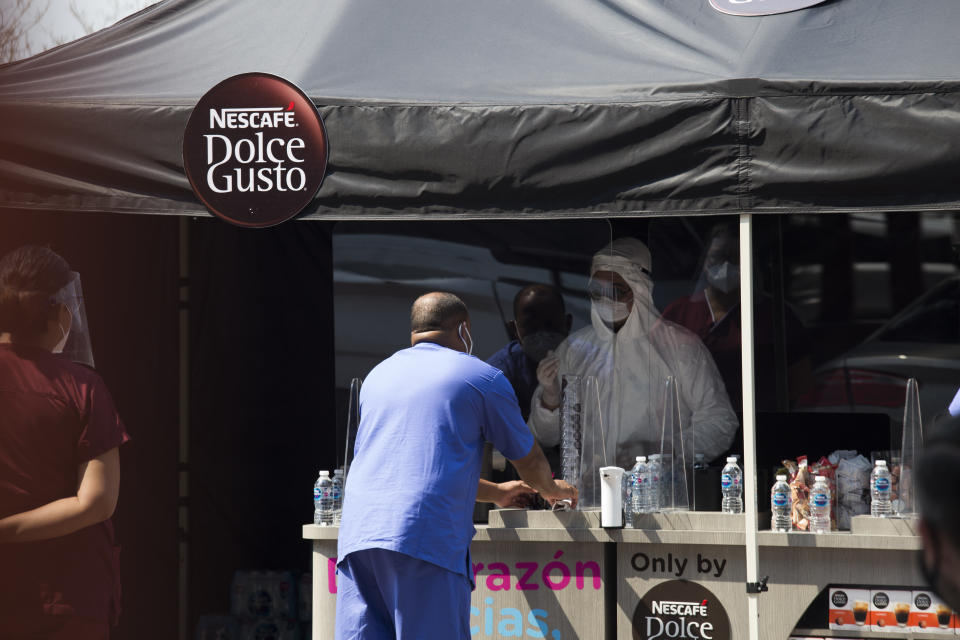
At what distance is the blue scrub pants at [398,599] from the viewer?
308cm

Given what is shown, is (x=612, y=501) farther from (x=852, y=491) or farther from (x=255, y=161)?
(x=255, y=161)

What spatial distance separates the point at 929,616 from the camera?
350 cm

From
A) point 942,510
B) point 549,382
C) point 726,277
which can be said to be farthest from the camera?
point 726,277

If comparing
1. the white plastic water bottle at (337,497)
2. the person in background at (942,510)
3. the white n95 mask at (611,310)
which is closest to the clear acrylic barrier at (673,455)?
the white n95 mask at (611,310)

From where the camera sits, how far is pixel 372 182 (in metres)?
3.65

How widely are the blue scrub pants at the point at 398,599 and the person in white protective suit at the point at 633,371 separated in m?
1.14

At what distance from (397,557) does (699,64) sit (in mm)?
1680

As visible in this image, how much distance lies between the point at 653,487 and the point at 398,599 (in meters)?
1.13

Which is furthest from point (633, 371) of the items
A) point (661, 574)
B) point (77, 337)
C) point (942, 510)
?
point (942, 510)

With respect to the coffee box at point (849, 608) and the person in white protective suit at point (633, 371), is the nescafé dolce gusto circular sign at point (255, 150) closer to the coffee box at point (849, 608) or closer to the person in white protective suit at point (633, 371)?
the person in white protective suit at point (633, 371)

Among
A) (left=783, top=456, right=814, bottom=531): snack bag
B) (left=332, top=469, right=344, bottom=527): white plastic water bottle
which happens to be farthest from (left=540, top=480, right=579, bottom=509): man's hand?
(left=332, top=469, right=344, bottom=527): white plastic water bottle

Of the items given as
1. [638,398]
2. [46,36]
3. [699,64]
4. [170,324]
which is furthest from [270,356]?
[46,36]

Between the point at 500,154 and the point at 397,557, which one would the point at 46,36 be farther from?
the point at 397,557

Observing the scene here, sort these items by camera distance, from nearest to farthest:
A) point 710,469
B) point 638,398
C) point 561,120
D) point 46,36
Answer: point 561,120
point 710,469
point 638,398
point 46,36
